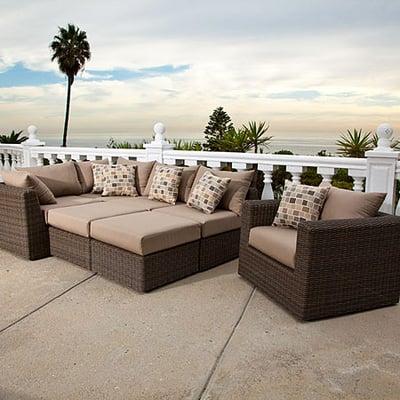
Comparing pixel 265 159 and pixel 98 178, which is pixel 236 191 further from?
pixel 98 178

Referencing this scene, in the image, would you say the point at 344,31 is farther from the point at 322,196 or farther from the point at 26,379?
the point at 26,379

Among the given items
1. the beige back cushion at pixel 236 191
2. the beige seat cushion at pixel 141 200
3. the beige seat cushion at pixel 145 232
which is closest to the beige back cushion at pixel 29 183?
the beige seat cushion at pixel 141 200

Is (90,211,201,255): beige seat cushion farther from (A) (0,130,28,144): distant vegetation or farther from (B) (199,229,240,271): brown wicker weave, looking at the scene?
(A) (0,130,28,144): distant vegetation

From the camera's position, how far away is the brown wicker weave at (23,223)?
378 cm

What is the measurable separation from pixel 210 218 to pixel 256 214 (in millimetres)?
492

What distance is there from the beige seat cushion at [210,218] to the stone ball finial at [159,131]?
1571 mm

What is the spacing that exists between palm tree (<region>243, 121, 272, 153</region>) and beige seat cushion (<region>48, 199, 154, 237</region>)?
2.00 meters

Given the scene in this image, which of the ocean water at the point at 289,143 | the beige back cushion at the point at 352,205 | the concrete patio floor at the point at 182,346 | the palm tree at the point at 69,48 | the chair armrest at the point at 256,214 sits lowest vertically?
the concrete patio floor at the point at 182,346

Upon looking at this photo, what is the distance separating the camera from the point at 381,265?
2.81 m

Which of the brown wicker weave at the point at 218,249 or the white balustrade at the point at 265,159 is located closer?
the brown wicker weave at the point at 218,249

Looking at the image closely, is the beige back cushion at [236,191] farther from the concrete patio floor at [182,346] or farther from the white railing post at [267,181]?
the concrete patio floor at [182,346]

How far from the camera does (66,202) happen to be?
427 centimetres

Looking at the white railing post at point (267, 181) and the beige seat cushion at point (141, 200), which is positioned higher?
the white railing post at point (267, 181)

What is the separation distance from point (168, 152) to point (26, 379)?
3541mm
